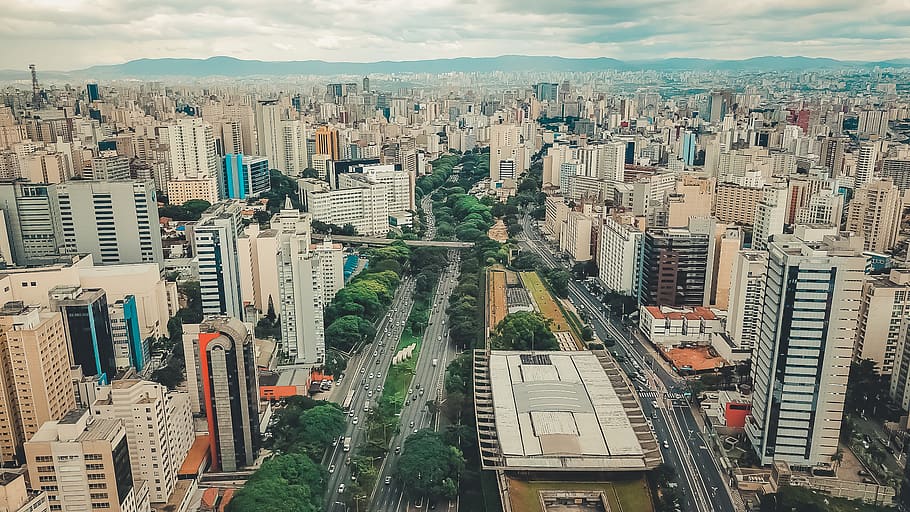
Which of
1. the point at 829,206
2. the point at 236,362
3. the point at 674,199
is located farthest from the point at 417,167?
the point at 236,362

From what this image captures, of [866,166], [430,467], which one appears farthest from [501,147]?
[430,467]

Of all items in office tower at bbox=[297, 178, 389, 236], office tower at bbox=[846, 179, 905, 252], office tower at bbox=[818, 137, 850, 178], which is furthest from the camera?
office tower at bbox=[818, 137, 850, 178]

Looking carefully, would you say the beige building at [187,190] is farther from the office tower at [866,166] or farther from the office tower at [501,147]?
the office tower at [866,166]

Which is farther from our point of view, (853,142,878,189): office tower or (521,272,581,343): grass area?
(853,142,878,189): office tower

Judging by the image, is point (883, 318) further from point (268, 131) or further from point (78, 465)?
point (268, 131)

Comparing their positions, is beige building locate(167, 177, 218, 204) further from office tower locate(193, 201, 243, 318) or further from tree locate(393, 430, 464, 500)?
tree locate(393, 430, 464, 500)

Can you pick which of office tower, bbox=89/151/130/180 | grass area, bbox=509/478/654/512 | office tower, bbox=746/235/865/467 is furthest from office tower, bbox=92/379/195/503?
office tower, bbox=89/151/130/180
